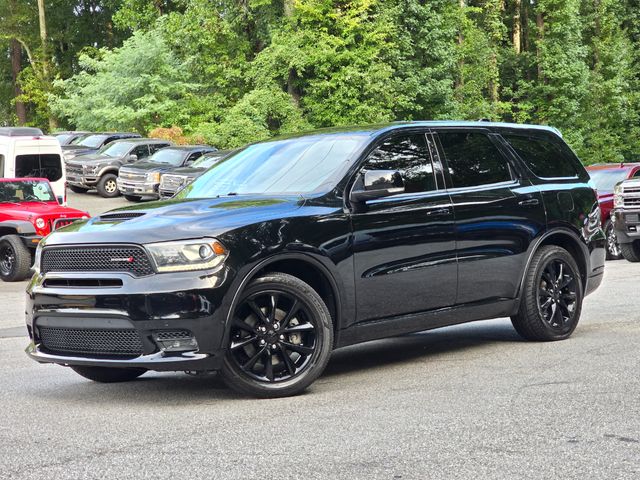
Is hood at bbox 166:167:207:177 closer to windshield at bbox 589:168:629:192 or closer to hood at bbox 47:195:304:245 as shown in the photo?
windshield at bbox 589:168:629:192

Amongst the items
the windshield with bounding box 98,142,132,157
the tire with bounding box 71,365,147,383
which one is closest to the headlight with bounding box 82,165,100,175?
the windshield with bounding box 98,142,132,157

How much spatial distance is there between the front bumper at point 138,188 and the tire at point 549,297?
86.3 feet

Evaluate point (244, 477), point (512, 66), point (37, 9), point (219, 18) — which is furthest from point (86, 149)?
point (244, 477)

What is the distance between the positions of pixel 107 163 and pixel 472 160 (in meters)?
30.9

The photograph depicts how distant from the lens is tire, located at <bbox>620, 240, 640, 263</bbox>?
65.9ft

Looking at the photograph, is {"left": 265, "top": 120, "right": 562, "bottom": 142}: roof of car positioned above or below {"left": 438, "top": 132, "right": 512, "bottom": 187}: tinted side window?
above

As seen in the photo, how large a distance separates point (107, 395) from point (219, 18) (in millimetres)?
41756

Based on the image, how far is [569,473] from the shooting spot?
5254mm

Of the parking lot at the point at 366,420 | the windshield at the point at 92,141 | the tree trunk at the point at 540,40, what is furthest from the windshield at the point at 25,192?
the tree trunk at the point at 540,40

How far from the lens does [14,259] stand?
2016 centimetres

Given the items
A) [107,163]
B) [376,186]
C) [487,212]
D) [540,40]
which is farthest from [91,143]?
[376,186]

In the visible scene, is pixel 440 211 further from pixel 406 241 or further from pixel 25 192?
pixel 25 192

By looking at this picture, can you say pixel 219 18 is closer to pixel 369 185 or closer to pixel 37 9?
pixel 37 9

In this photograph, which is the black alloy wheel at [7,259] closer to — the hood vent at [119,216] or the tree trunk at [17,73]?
the hood vent at [119,216]
